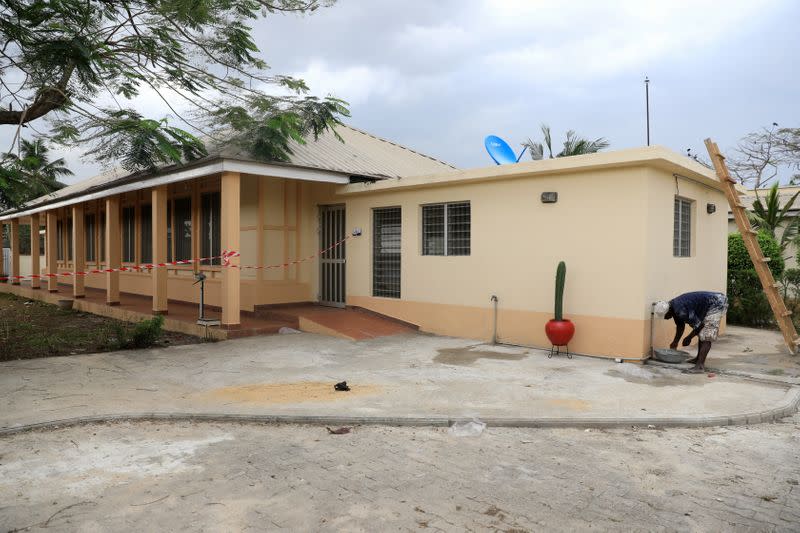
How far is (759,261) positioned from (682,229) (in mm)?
1313

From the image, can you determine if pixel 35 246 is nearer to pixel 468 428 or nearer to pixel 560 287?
pixel 560 287

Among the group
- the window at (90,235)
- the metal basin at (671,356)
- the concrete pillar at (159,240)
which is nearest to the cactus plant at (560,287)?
the metal basin at (671,356)

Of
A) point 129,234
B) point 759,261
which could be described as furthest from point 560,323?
point 129,234

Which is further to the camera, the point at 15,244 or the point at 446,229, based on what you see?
the point at 15,244

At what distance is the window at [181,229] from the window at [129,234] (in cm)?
282

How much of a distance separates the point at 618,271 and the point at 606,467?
4.58 metres

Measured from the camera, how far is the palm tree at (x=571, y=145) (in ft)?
50.5

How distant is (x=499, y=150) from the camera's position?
38.5ft

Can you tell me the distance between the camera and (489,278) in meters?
9.84

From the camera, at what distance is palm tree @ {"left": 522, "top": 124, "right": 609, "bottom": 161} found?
50.5ft

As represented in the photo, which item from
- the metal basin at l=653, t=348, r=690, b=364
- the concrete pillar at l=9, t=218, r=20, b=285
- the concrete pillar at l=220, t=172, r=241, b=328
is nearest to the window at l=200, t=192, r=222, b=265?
the concrete pillar at l=220, t=172, r=241, b=328

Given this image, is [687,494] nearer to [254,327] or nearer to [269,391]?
[269,391]

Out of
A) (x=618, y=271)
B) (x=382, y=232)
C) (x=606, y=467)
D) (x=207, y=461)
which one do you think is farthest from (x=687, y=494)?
(x=382, y=232)

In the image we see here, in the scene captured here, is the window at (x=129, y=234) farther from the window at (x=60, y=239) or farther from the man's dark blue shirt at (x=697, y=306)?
the man's dark blue shirt at (x=697, y=306)
